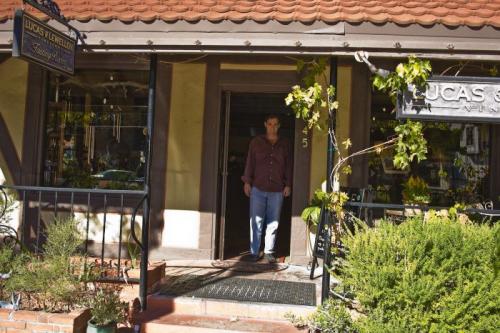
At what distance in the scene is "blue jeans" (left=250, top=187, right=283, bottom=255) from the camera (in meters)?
6.68

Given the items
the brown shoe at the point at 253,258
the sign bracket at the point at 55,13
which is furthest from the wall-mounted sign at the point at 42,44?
the brown shoe at the point at 253,258

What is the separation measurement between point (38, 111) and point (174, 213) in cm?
240

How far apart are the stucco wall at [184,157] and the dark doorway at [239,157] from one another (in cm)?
34

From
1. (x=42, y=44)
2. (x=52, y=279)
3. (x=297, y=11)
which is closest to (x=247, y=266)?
(x=52, y=279)

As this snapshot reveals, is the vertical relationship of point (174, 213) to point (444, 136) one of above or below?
below

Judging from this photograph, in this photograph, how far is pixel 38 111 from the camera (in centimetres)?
691

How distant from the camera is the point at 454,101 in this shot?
4.44m

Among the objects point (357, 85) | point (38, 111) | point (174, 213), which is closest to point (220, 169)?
point (174, 213)

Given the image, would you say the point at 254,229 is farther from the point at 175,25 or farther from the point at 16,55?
the point at 16,55

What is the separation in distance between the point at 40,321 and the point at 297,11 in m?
3.59

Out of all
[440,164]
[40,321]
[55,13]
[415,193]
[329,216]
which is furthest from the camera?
[440,164]

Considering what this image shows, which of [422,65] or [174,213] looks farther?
[174,213]

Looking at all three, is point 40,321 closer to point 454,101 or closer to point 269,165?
point 269,165

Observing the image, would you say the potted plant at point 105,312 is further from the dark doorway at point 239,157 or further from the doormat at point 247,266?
the dark doorway at point 239,157
